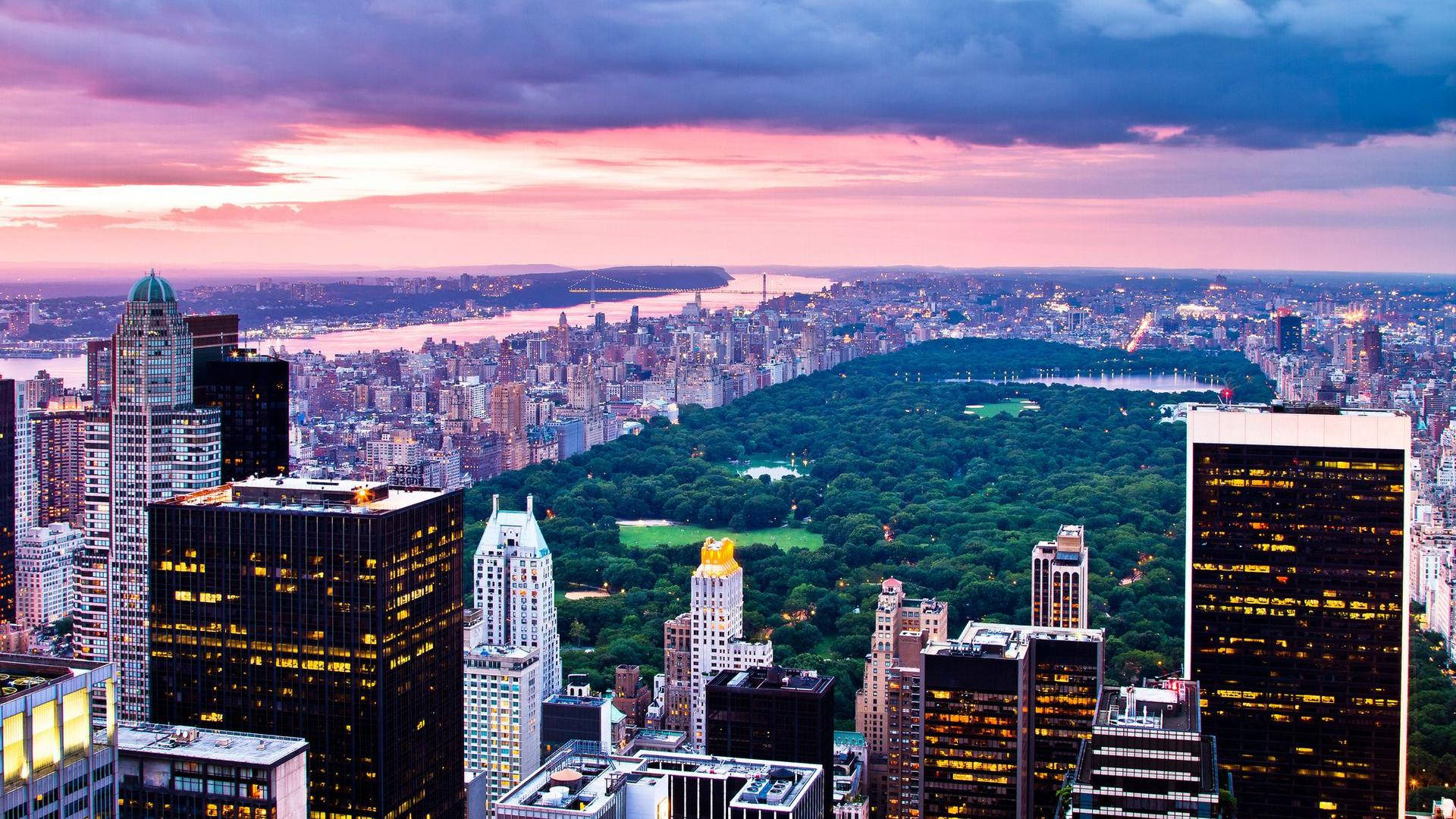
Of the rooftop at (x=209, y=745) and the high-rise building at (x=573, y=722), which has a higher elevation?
the rooftop at (x=209, y=745)

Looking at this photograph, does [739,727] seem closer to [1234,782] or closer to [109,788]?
[1234,782]

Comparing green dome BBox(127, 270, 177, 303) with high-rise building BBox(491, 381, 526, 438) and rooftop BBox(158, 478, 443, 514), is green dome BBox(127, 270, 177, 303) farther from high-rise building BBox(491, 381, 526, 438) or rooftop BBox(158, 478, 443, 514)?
high-rise building BBox(491, 381, 526, 438)

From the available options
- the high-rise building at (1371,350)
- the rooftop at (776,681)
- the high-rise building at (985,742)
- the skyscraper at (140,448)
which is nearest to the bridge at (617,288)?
the high-rise building at (1371,350)

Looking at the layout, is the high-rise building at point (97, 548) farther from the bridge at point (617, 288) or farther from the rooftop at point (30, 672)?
the bridge at point (617, 288)

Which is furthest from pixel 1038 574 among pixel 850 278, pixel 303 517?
pixel 850 278

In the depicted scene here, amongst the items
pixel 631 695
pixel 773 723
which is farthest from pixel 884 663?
pixel 773 723

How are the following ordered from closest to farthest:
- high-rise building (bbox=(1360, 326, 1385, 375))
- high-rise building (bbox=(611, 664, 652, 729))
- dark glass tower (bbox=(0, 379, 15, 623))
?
high-rise building (bbox=(611, 664, 652, 729)), dark glass tower (bbox=(0, 379, 15, 623)), high-rise building (bbox=(1360, 326, 1385, 375))

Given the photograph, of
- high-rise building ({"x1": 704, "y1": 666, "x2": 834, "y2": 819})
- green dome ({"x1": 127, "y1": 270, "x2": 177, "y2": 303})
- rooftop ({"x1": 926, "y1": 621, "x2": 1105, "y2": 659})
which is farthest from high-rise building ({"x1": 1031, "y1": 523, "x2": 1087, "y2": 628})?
green dome ({"x1": 127, "y1": 270, "x2": 177, "y2": 303})
